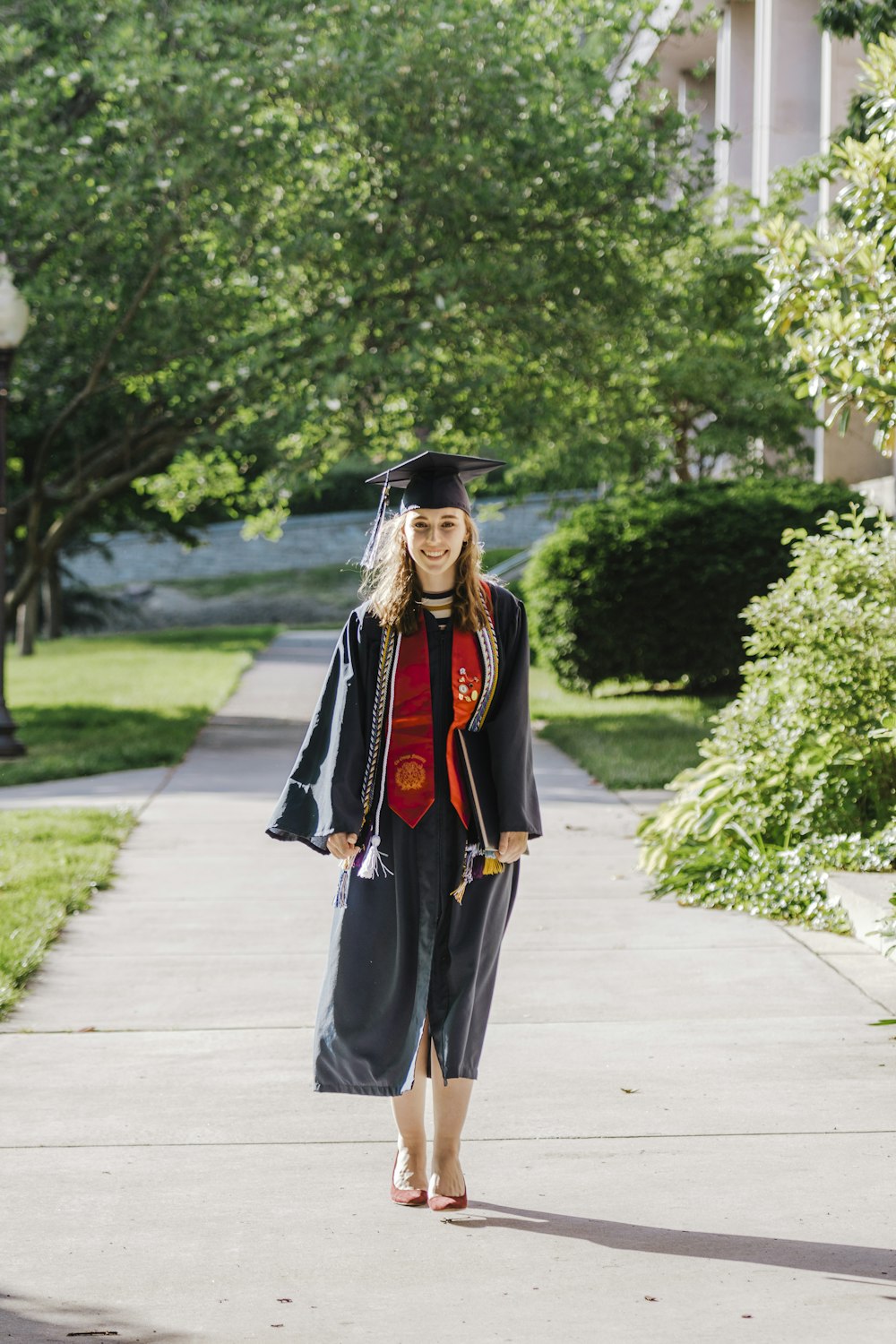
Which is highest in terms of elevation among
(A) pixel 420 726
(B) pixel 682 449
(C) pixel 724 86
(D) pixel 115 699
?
(C) pixel 724 86

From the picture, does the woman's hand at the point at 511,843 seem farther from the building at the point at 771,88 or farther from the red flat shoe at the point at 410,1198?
the building at the point at 771,88

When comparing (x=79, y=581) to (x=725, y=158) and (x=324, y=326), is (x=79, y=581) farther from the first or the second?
(x=324, y=326)

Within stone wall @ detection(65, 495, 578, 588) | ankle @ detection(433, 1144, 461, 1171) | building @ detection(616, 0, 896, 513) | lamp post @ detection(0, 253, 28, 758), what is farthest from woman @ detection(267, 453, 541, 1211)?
stone wall @ detection(65, 495, 578, 588)

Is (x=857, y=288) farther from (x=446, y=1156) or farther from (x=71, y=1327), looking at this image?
(x=71, y=1327)

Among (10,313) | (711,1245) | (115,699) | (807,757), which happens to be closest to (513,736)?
(711,1245)

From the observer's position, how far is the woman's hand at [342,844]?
3.79 meters

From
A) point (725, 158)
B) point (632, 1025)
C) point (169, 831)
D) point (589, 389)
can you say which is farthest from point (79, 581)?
point (632, 1025)

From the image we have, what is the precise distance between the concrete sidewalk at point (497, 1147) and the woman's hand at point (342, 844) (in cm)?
86

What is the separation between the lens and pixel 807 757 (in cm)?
727

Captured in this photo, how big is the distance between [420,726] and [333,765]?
0.23 m

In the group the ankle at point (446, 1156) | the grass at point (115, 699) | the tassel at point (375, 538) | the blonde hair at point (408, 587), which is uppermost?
the tassel at point (375, 538)

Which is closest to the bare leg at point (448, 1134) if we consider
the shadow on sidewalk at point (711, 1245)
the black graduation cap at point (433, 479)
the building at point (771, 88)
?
the shadow on sidewalk at point (711, 1245)

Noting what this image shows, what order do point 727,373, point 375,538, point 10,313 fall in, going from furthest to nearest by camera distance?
point 727,373, point 10,313, point 375,538

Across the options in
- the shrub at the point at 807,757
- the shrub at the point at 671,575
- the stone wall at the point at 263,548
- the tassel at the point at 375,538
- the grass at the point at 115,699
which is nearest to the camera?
the tassel at the point at 375,538
